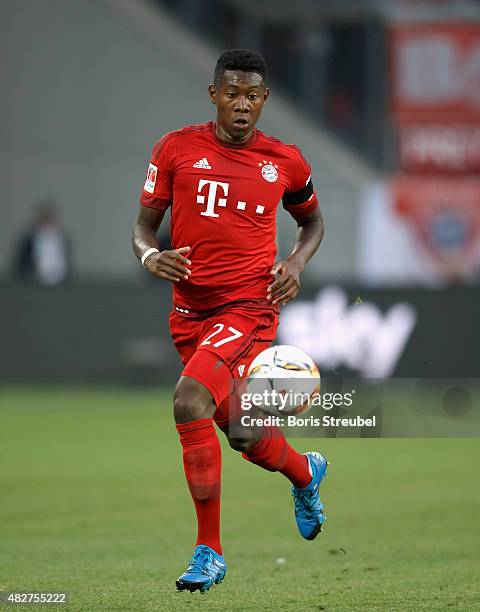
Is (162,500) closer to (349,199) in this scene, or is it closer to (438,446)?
(438,446)

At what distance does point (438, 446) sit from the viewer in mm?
13359

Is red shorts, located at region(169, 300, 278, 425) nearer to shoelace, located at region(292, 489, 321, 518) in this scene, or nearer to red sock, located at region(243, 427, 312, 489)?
red sock, located at region(243, 427, 312, 489)

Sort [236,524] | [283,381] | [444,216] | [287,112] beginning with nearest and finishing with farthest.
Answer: [283,381]
[236,524]
[287,112]
[444,216]

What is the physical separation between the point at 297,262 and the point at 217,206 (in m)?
0.53

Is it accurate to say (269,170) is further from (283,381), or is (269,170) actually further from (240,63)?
(283,381)

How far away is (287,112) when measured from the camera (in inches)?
916

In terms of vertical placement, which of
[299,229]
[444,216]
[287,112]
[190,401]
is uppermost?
[287,112]

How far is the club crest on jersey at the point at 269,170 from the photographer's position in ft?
Answer: 21.5

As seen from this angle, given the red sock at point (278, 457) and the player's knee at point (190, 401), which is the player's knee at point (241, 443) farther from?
the player's knee at point (190, 401)

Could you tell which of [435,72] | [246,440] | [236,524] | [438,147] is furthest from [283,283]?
[435,72]

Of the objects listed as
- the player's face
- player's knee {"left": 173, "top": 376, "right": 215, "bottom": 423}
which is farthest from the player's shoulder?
player's knee {"left": 173, "top": 376, "right": 215, "bottom": 423}

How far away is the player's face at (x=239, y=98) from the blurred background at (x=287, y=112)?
579 inches

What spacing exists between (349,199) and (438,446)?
10.6 m

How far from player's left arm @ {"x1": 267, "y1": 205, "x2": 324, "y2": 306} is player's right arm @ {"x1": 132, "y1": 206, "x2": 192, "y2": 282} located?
0.49 metres
